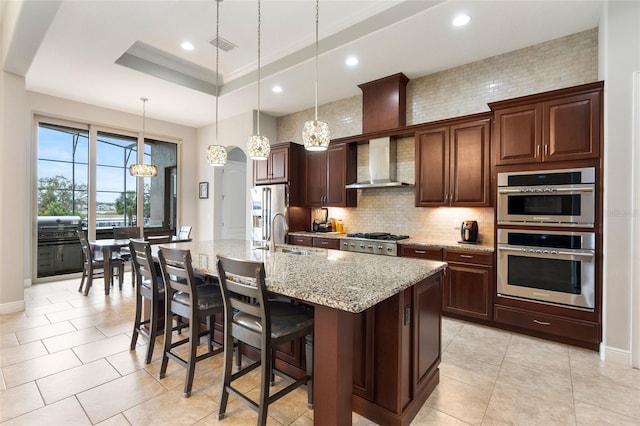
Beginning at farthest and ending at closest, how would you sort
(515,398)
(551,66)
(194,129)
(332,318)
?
1. (194,129)
2. (551,66)
3. (515,398)
4. (332,318)

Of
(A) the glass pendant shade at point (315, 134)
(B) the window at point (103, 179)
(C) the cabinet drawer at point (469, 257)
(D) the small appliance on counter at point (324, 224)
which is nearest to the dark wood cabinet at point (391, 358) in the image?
(A) the glass pendant shade at point (315, 134)

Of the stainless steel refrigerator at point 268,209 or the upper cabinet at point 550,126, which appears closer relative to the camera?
the upper cabinet at point 550,126

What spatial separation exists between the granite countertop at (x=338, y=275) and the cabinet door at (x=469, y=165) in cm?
175

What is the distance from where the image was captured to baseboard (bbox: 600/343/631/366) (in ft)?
8.46

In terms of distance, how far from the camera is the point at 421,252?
3.79 meters

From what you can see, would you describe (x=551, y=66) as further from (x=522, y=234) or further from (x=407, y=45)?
(x=522, y=234)

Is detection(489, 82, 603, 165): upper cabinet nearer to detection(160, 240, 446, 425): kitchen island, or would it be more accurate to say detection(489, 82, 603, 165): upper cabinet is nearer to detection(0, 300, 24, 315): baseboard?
detection(160, 240, 446, 425): kitchen island

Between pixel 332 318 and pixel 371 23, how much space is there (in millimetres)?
3155

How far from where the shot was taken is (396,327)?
5.70 feet

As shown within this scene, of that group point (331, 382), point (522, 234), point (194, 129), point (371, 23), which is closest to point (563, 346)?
point (522, 234)

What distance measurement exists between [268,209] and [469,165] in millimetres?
3235

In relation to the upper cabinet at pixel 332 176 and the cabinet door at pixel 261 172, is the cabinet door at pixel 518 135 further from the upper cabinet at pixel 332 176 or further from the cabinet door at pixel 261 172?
the cabinet door at pixel 261 172

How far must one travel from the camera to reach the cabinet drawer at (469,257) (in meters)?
3.35

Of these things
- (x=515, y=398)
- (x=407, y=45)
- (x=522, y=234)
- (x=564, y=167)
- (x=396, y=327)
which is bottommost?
(x=515, y=398)
